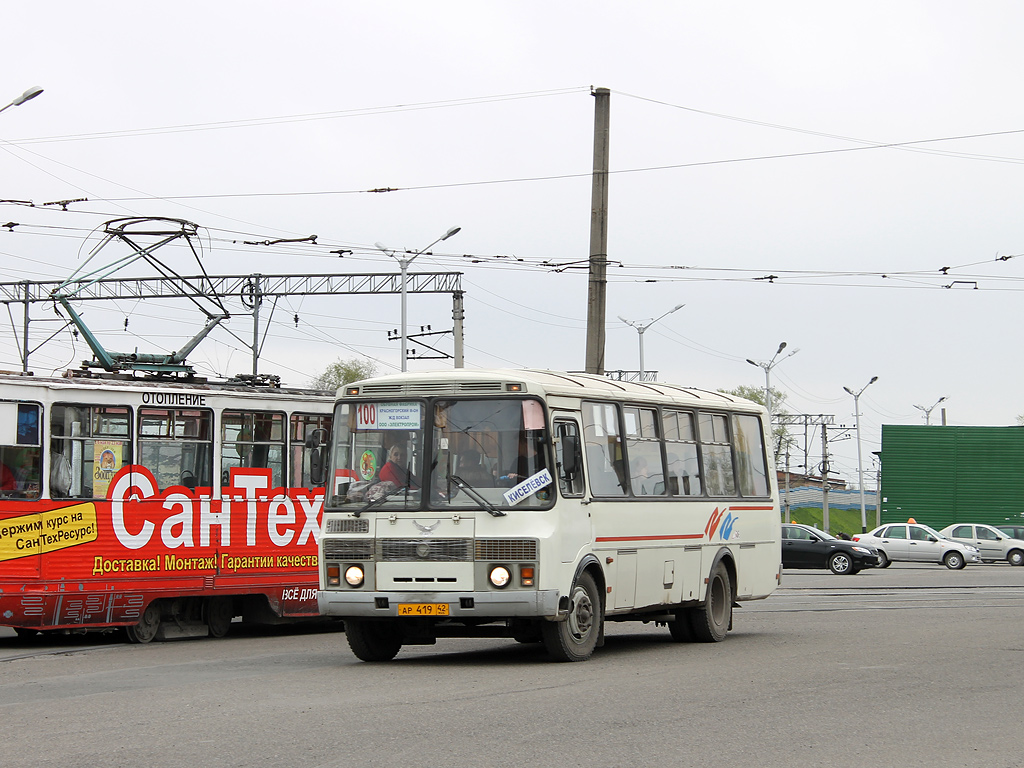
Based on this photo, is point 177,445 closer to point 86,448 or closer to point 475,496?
point 86,448

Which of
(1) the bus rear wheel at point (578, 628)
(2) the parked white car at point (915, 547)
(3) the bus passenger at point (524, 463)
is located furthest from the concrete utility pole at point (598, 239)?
(2) the parked white car at point (915, 547)

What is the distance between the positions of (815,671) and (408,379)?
457cm

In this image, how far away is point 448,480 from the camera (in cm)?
1259

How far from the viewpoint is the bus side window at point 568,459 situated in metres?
12.7

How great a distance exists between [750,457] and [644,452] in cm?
325

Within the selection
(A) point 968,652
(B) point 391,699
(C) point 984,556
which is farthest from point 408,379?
(C) point 984,556

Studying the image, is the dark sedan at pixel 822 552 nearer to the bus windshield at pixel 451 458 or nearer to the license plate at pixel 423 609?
the bus windshield at pixel 451 458

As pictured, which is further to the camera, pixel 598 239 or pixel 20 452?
pixel 598 239

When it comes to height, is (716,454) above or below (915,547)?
above

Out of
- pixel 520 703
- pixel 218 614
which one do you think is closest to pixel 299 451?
pixel 218 614

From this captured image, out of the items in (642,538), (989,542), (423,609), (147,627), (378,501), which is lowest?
(989,542)

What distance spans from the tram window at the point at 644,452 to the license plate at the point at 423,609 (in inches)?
113

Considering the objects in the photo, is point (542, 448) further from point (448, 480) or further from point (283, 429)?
point (283, 429)

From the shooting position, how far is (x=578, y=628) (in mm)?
12945
